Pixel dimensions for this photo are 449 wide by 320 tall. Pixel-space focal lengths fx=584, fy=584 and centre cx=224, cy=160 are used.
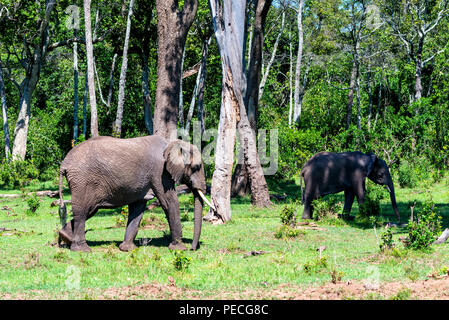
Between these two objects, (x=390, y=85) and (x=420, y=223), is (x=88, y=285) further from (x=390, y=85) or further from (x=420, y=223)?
(x=390, y=85)

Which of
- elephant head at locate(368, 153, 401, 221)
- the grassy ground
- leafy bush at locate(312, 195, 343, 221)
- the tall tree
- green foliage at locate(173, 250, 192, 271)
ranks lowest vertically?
the grassy ground

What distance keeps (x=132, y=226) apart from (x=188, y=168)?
1.57 metres

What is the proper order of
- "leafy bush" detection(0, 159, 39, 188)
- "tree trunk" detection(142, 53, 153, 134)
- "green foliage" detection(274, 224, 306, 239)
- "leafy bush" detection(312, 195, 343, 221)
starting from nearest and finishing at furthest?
"green foliage" detection(274, 224, 306, 239), "leafy bush" detection(312, 195, 343, 221), "leafy bush" detection(0, 159, 39, 188), "tree trunk" detection(142, 53, 153, 134)

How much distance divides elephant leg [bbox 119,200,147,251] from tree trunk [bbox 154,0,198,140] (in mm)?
7424

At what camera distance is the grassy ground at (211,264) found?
8117 mm

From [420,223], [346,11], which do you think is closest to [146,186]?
[420,223]

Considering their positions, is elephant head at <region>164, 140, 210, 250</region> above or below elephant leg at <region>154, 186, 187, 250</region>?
above

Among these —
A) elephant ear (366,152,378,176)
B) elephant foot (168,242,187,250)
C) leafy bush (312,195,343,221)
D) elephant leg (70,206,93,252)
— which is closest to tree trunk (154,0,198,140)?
leafy bush (312,195,343,221)

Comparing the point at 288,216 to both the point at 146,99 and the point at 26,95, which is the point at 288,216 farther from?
the point at 26,95

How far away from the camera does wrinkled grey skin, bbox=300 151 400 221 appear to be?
16406mm

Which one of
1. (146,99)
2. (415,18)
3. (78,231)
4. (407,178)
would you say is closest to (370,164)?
(407,178)

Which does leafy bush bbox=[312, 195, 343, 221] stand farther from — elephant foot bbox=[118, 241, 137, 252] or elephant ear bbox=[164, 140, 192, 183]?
elephant foot bbox=[118, 241, 137, 252]

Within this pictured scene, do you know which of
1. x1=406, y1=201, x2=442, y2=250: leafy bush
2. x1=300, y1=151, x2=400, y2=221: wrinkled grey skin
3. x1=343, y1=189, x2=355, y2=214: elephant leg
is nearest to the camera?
x1=406, y1=201, x2=442, y2=250: leafy bush

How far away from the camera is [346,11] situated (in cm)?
3588
